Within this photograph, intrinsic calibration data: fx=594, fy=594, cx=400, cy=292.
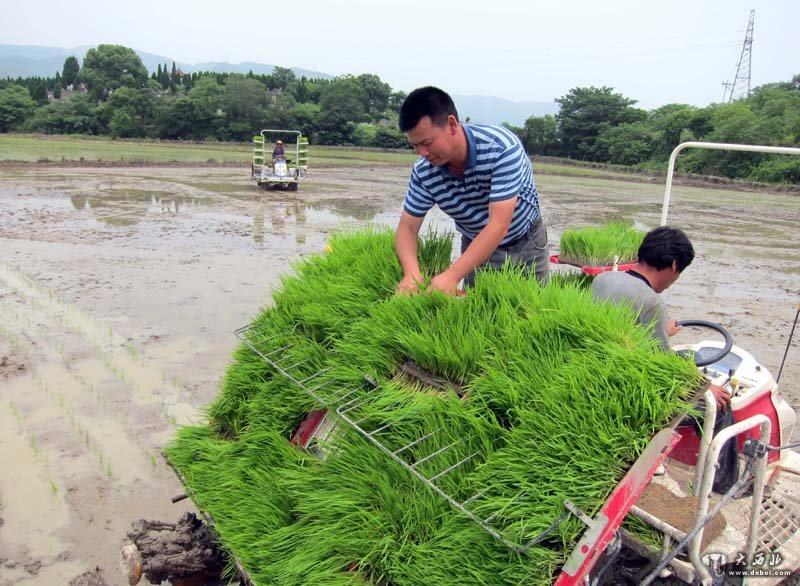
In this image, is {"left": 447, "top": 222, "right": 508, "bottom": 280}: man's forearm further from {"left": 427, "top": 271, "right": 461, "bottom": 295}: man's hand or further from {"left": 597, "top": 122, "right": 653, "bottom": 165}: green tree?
{"left": 597, "top": 122, "right": 653, "bottom": 165}: green tree

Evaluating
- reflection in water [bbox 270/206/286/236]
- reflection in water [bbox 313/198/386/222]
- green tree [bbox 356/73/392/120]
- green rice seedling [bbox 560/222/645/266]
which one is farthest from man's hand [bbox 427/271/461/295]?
green tree [bbox 356/73/392/120]

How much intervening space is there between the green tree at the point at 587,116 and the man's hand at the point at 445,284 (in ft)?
175

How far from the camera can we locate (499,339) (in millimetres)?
2146

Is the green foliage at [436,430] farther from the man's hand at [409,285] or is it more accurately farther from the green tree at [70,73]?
the green tree at [70,73]

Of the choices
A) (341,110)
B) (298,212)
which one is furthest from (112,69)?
(298,212)

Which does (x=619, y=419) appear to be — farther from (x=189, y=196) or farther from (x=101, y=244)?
(x=189, y=196)

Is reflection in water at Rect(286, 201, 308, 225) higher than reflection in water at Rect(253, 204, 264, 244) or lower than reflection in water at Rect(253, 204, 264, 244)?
higher

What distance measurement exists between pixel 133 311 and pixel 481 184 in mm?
5821

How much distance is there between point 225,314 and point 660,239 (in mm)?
5768

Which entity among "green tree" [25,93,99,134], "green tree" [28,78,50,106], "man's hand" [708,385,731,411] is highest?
"green tree" [28,78,50,106]

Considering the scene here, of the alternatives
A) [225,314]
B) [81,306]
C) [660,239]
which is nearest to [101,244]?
[81,306]

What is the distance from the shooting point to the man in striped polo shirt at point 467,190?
260 cm

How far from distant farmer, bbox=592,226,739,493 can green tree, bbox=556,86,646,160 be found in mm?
52636

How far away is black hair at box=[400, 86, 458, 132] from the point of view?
2.58 m
